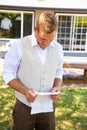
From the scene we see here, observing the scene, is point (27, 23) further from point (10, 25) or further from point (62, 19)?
point (62, 19)

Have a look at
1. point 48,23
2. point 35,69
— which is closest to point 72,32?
point 35,69

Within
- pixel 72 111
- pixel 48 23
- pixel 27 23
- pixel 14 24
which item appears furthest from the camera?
pixel 14 24

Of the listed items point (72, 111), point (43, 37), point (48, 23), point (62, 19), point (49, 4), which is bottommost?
point (72, 111)

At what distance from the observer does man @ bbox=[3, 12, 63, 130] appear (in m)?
2.57

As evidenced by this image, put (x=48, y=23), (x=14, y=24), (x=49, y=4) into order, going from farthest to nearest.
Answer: (x=14, y=24)
(x=49, y=4)
(x=48, y=23)

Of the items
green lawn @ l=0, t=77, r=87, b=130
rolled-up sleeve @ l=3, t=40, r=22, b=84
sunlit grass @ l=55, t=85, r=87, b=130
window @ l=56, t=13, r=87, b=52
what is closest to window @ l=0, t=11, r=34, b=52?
window @ l=56, t=13, r=87, b=52

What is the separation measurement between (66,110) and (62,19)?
38.1ft

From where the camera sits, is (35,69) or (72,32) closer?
(35,69)

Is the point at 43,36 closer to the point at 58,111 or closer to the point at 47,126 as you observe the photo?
the point at 47,126

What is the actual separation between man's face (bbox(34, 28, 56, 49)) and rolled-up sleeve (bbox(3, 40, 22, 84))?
0.61 ft

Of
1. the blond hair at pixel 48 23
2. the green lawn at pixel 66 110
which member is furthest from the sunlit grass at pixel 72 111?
the blond hair at pixel 48 23

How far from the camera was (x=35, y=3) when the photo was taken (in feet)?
52.7

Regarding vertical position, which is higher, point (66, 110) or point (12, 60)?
point (12, 60)

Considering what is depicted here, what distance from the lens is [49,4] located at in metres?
16.2
